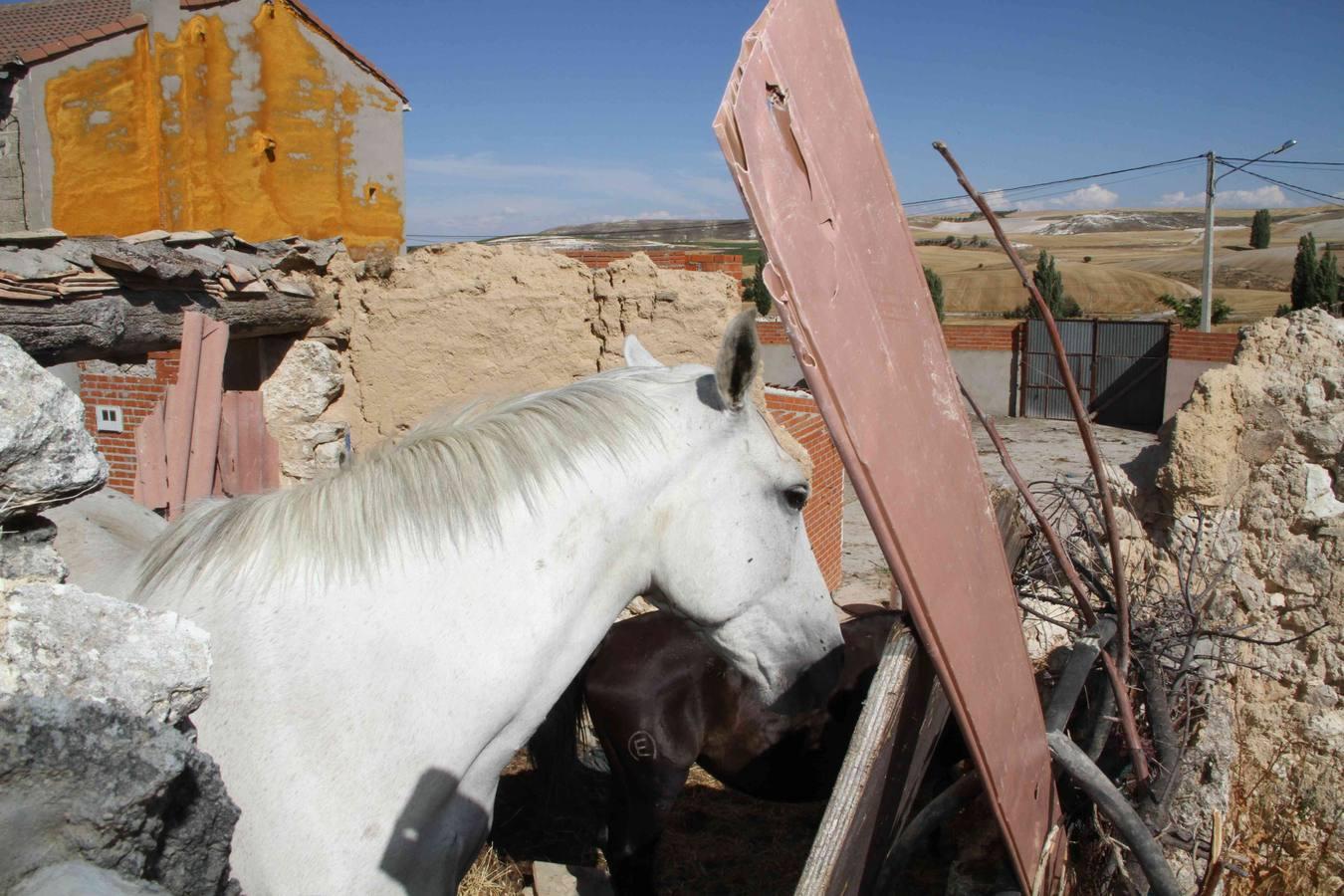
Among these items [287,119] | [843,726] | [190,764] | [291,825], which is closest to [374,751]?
[291,825]

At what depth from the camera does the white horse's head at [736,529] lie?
5.73 feet

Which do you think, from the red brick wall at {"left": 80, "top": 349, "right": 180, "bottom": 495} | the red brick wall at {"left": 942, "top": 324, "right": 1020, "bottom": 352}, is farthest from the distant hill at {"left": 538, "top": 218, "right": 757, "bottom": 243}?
the red brick wall at {"left": 80, "top": 349, "right": 180, "bottom": 495}

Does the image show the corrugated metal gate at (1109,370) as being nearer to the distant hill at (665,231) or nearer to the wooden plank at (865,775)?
the distant hill at (665,231)

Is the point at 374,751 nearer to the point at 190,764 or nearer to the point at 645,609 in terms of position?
the point at 190,764

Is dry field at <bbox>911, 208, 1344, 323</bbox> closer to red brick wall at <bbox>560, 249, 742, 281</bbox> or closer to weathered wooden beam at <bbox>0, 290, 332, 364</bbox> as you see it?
red brick wall at <bbox>560, 249, 742, 281</bbox>

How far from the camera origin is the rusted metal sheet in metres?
1.17

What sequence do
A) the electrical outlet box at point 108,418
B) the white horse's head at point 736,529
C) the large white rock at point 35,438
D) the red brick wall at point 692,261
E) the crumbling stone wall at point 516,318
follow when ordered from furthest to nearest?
the electrical outlet box at point 108,418
the red brick wall at point 692,261
the crumbling stone wall at point 516,318
the white horse's head at point 736,529
the large white rock at point 35,438

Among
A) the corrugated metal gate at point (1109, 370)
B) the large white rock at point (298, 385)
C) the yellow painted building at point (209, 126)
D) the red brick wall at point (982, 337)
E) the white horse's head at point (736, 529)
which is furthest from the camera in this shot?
the red brick wall at point (982, 337)

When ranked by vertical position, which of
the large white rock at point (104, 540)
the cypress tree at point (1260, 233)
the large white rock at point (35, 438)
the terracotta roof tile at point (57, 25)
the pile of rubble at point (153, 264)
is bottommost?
the large white rock at point (104, 540)

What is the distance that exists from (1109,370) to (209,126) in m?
17.9

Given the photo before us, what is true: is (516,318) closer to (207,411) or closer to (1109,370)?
(207,411)

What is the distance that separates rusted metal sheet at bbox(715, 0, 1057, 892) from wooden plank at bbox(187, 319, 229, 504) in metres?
3.81

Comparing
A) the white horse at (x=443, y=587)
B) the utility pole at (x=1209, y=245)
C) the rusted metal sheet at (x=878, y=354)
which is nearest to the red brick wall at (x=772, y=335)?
the utility pole at (x=1209, y=245)

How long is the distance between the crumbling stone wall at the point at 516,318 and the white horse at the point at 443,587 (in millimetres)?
2824
